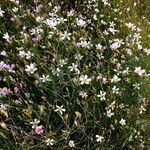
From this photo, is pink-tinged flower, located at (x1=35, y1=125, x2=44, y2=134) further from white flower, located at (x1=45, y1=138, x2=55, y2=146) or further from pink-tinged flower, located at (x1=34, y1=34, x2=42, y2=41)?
pink-tinged flower, located at (x1=34, y1=34, x2=42, y2=41)

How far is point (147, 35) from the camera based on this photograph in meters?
4.68

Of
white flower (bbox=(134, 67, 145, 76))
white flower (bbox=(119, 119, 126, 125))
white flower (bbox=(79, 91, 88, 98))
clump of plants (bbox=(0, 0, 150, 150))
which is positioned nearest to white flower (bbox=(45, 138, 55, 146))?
clump of plants (bbox=(0, 0, 150, 150))

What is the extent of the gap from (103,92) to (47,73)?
0.50 meters

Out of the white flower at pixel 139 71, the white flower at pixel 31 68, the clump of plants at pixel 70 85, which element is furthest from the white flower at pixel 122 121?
the white flower at pixel 31 68

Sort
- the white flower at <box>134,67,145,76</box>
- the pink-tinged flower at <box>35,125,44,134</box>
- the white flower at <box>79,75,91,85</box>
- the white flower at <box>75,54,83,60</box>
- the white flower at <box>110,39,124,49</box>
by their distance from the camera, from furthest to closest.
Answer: the white flower at <box>110,39,124,49</box> → the white flower at <box>75,54,83,60</box> → the white flower at <box>134,67,145,76</box> → the white flower at <box>79,75,91,85</box> → the pink-tinged flower at <box>35,125,44,134</box>

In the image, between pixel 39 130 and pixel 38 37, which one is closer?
pixel 39 130

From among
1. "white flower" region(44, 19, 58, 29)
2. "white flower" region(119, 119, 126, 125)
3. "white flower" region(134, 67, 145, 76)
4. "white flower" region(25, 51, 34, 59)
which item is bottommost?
"white flower" region(119, 119, 126, 125)

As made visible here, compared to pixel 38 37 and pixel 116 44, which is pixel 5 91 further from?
pixel 116 44

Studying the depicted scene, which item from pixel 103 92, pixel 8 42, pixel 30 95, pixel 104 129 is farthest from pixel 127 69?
pixel 8 42

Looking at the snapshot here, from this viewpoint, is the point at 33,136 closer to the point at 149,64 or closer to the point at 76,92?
the point at 76,92

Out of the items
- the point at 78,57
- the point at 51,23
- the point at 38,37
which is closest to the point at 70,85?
the point at 78,57

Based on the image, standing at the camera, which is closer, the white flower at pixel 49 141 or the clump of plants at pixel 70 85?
the white flower at pixel 49 141

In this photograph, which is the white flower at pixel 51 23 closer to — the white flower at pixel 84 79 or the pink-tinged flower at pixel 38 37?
the pink-tinged flower at pixel 38 37

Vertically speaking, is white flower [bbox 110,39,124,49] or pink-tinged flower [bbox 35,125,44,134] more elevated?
white flower [bbox 110,39,124,49]
